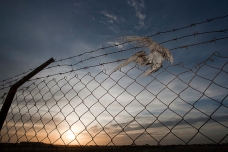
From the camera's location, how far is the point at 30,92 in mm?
2857

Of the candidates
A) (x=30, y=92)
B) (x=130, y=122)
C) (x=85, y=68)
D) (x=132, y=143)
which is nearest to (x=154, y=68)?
(x=130, y=122)

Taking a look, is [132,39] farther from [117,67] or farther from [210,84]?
[210,84]

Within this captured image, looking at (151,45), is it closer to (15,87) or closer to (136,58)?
(136,58)

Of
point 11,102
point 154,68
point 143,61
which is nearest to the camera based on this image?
point 154,68

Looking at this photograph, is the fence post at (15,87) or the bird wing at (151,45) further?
the fence post at (15,87)

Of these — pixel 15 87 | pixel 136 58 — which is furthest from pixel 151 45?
pixel 15 87

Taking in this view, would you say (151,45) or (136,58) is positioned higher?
(151,45)

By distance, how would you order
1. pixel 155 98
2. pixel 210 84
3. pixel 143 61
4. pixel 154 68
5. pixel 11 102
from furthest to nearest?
pixel 11 102 → pixel 143 61 → pixel 154 68 → pixel 155 98 → pixel 210 84

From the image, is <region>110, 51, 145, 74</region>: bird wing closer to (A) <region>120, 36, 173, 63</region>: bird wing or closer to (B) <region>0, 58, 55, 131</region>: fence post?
(A) <region>120, 36, 173, 63</region>: bird wing

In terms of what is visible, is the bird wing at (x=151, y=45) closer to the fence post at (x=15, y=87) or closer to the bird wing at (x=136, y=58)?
the bird wing at (x=136, y=58)

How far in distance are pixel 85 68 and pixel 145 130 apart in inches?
55.4

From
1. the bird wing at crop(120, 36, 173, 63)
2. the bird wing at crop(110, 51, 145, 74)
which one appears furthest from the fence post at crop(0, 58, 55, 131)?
the bird wing at crop(120, 36, 173, 63)

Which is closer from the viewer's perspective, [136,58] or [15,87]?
[136,58]

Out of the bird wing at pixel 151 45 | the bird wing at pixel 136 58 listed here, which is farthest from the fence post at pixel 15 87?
the bird wing at pixel 151 45
